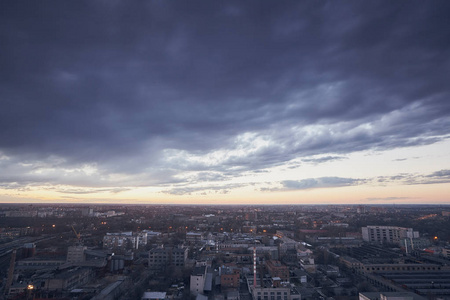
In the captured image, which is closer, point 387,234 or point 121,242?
point 121,242

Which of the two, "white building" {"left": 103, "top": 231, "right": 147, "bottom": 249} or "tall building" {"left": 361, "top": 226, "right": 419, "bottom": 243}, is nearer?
"white building" {"left": 103, "top": 231, "right": 147, "bottom": 249}

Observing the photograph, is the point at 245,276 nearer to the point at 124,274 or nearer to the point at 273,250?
the point at 273,250

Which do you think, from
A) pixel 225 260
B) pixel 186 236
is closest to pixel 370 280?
pixel 225 260

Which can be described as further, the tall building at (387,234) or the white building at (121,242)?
the tall building at (387,234)

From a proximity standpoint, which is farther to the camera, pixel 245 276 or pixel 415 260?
pixel 415 260

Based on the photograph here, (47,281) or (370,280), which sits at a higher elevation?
(47,281)

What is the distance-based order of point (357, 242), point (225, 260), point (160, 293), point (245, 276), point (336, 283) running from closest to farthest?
point (160, 293), point (336, 283), point (245, 276), point (225, 260), point (357, 242)

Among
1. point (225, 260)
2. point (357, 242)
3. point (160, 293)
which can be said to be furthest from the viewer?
point (357, 242)

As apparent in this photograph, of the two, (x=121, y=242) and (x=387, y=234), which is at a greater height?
(x=121, y=242)
